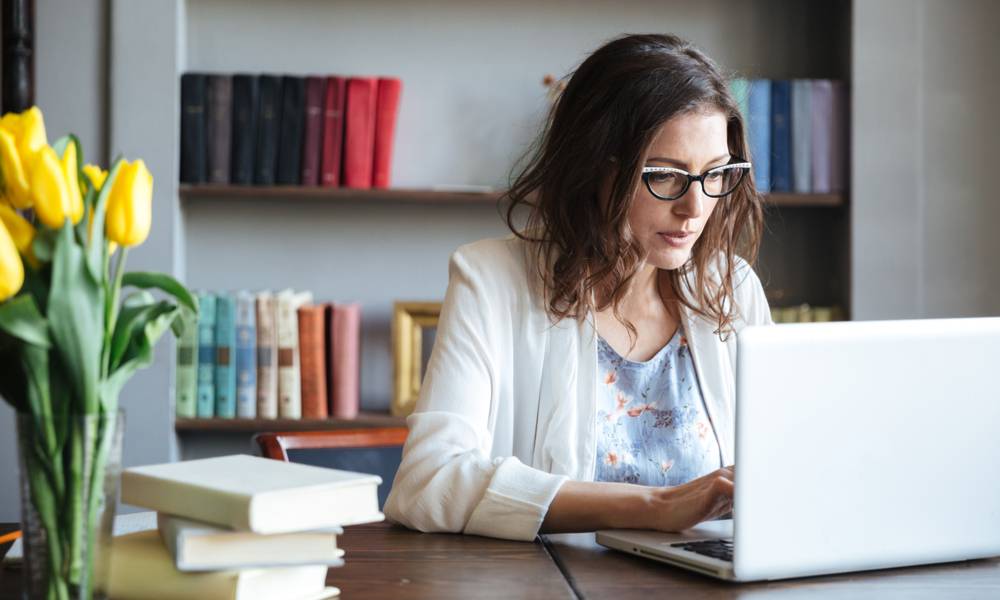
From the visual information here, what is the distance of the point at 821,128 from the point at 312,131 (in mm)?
1346

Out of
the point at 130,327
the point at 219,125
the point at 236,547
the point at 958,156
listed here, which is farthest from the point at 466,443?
the point at 958,156

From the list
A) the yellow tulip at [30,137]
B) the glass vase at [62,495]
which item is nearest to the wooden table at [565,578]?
the glass vase at [62,495]

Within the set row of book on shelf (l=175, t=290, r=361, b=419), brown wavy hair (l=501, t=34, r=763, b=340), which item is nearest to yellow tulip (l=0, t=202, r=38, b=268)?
brown wavy hair (l=501, t=34, r=763, b=340)

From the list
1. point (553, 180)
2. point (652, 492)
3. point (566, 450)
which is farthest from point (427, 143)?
point (652, 492)

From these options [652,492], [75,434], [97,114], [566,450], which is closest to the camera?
[75,434]

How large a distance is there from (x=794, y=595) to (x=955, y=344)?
0.99 ft

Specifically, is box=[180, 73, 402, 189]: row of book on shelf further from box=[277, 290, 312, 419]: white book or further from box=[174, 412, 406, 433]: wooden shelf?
box=[174, 412, 406, 433]: wooden shelf

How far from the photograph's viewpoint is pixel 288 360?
9.48ft

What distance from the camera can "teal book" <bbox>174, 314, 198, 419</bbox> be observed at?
9.45 ft

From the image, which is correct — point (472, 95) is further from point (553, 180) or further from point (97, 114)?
point (553, 180)

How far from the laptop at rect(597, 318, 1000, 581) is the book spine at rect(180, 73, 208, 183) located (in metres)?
2.05

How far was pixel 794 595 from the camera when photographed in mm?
1069

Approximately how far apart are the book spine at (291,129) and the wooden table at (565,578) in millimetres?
1763

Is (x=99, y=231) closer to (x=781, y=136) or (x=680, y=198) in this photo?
(x=680, y=198)
